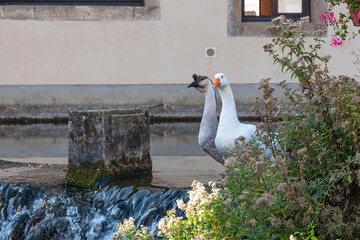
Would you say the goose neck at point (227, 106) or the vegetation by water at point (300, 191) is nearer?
the vegetation by water at point (300, 191)

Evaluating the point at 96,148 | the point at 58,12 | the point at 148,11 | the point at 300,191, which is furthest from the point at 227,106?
the point at 58,12

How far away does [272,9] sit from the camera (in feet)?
42.2

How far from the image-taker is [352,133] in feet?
9.52

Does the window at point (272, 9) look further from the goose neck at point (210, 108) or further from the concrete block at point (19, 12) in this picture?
the goose neck at point (210, 108)

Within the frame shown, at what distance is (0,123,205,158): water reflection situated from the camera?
7973 mm

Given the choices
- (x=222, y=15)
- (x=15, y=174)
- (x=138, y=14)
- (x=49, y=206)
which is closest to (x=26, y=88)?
(x=138, y=14)

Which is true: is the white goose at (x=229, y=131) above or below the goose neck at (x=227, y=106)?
below

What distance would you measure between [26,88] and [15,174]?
21.4 feet

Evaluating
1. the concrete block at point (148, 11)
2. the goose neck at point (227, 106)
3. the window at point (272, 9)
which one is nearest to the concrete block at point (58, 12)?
the concrete block at point (148, 11)

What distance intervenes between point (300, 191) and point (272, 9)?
33.8 feet

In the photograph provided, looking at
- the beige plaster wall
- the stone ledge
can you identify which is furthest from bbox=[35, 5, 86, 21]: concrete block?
the beige plaster wall

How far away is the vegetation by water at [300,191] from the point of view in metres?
2.88

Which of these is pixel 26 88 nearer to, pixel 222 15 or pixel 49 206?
pixel 222 15

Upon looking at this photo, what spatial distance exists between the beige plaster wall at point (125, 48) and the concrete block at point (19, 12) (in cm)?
10
